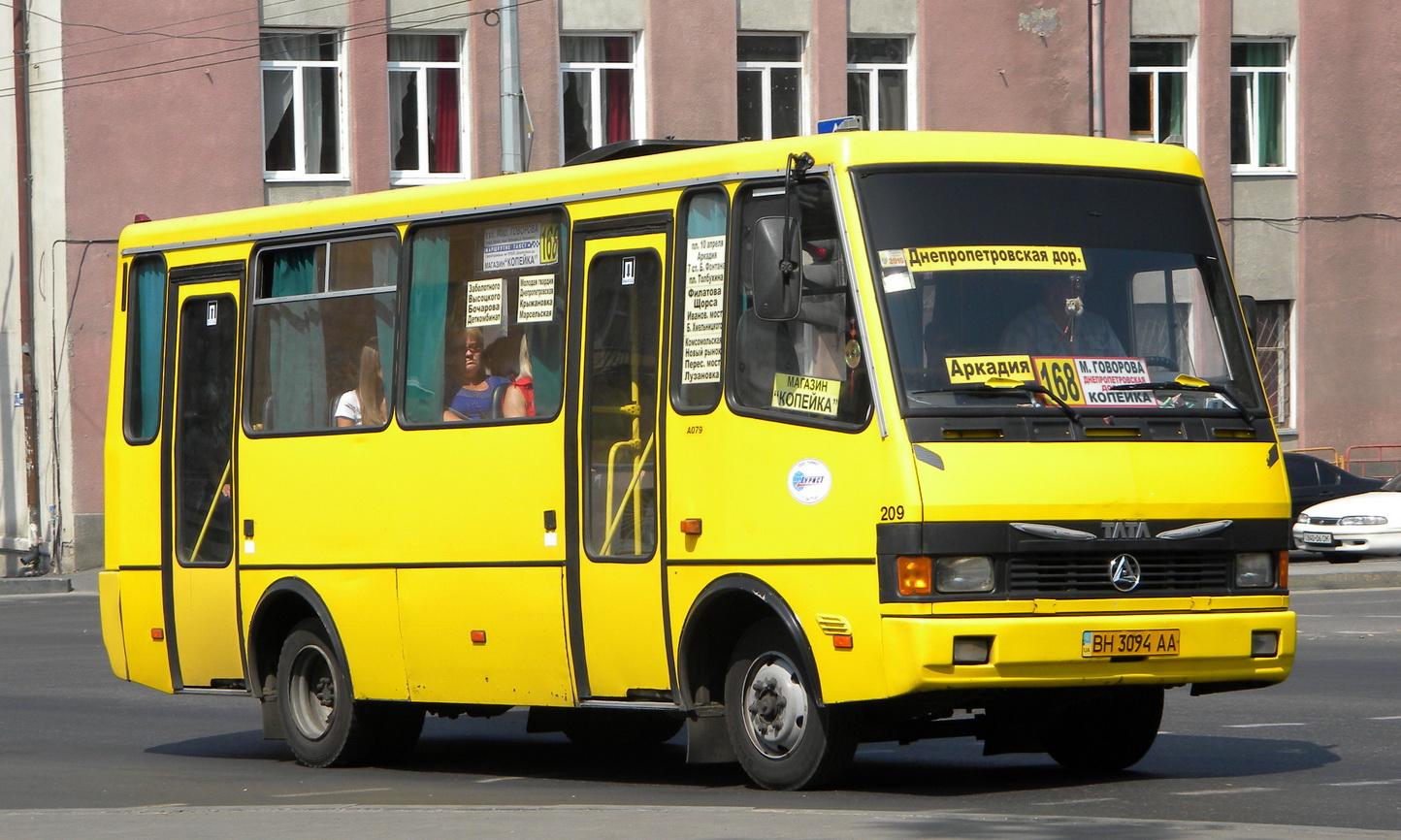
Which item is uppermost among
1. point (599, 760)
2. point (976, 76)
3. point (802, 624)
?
point (976, 76)

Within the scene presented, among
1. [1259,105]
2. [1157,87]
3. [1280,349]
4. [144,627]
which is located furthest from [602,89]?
[144,627]

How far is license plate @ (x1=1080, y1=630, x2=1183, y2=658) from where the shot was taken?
9.29 metres

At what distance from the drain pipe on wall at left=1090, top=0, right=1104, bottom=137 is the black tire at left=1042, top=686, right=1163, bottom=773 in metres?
23.5

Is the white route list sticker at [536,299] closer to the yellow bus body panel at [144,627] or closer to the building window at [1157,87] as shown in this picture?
the yellow bus body panel at [144,627]

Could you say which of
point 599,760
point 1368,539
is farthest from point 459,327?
point 1368,539

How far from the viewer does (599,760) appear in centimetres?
1229

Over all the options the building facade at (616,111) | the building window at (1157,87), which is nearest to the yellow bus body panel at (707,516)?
the building facade at (616,111)

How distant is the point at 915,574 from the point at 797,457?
80cm

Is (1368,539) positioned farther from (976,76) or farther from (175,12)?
(175,12)

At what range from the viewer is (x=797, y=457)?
9648mm

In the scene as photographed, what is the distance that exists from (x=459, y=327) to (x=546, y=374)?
2.53 feet

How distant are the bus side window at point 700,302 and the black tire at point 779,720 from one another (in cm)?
105

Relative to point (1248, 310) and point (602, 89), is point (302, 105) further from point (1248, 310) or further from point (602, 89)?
point (1248, 310)

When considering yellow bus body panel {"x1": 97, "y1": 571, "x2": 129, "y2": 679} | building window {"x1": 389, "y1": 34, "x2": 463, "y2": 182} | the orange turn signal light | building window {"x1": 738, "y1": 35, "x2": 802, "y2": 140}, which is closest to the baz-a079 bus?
the orange turn signal light
